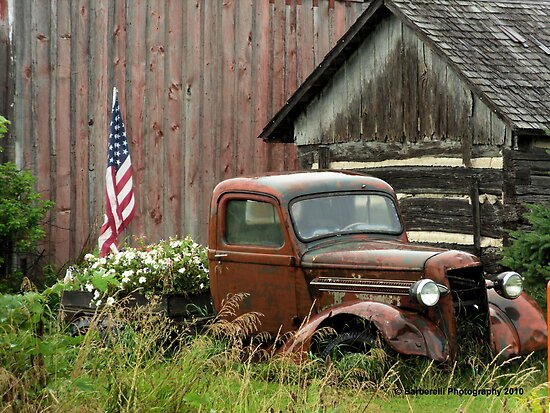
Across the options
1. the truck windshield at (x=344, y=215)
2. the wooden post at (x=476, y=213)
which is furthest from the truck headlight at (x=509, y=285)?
the wooden post at (x=476, y=213)

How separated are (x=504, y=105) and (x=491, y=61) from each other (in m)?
1.16

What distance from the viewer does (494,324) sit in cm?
881

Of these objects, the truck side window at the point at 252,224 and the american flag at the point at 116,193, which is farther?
the american flag at the point at 116,193

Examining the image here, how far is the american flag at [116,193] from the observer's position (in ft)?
42.4

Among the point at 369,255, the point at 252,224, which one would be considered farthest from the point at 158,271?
the point at 369,255

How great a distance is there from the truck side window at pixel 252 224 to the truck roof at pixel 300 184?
136 millimetres

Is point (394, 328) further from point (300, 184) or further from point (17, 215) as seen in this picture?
point (17, 215)

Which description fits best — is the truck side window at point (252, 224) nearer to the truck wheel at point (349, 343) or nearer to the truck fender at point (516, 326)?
the truck wheel at point (349, 343)

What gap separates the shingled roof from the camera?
12.9 metres

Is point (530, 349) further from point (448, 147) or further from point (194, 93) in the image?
point (194, 93)

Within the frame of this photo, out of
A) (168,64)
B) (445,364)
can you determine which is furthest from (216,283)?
(168,64)

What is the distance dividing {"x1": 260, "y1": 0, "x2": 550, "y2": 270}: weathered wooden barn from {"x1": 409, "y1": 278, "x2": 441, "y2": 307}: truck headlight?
14.3 feet

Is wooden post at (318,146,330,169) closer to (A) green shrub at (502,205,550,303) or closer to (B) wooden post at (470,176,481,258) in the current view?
(B) wooden post at (470,176,481,258)

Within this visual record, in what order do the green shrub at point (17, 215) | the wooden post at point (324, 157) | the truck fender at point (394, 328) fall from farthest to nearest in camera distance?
the wooden post at point (324, 157) → the green shrub at point (17, 215) → the truck fender at point (394, 328)
